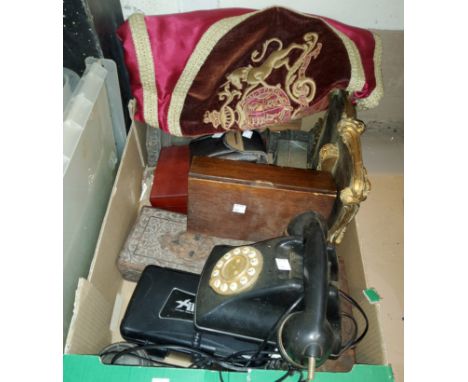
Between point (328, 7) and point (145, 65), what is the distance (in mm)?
647

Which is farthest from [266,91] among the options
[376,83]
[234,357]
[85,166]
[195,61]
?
[234,357]

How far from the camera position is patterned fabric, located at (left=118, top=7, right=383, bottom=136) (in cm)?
98

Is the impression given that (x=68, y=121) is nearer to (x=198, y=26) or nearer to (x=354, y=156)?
(x=198, y=26)

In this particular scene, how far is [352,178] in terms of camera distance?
862 millimetres

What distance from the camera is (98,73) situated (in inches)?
37.8

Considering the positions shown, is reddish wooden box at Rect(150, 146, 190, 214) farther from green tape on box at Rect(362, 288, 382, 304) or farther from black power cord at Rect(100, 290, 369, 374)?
green tape on box at Rect(362, 288, 382, 304)

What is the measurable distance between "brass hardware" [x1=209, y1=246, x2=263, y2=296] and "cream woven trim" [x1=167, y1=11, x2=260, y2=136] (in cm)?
46

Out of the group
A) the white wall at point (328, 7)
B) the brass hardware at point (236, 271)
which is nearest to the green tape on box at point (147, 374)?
the brass hardware at point (236, 271)

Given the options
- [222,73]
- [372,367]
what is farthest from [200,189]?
[372,367]

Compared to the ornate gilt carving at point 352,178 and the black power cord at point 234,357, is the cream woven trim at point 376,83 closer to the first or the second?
the ornate gilt carving at point 352,178

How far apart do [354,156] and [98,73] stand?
66 cm

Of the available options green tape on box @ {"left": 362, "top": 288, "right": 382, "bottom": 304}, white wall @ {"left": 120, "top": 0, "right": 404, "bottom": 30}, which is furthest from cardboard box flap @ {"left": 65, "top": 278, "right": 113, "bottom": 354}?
white wall @ {"left": 120, "top": 0, "right": 404, "bottom": 30}

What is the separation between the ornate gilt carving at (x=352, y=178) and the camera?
2.78 ft
